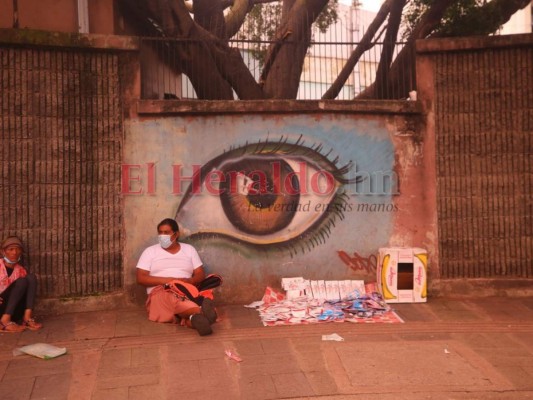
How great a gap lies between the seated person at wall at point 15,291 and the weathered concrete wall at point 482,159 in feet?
14.2

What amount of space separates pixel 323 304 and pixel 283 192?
51.3 inches

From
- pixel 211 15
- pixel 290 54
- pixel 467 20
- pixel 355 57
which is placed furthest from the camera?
pixel 467 20

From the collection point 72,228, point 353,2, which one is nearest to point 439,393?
point 72,228

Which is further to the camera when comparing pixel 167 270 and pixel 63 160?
pixel 63 160

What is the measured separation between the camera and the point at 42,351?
181 inches

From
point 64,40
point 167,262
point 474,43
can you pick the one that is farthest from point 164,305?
point 474,43

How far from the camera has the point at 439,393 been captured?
3.77 m

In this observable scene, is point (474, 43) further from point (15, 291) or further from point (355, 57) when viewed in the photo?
point (15, 291)

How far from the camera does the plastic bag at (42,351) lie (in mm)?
4539

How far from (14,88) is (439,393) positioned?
484 centimetres

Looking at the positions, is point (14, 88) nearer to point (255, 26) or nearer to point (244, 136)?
point (244, 136)

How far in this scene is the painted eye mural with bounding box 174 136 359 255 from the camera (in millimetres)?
6137

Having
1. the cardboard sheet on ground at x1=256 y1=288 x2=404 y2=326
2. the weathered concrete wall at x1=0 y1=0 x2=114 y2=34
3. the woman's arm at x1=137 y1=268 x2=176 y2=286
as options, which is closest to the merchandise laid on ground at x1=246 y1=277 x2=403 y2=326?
the cardboard sheet on ground at x1=256 y1=288 x2=404 y2=326

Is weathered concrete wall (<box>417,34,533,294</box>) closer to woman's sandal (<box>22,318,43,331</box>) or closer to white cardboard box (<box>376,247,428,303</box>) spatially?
white cardboard box (<box>376,247,428,303</box>)
